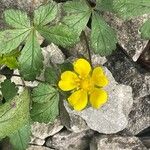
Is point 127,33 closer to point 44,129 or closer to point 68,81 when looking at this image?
point 68,81

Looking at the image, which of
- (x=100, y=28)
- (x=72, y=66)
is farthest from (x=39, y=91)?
(x=100, y=28)

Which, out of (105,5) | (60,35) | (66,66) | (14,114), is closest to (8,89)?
(14,114)

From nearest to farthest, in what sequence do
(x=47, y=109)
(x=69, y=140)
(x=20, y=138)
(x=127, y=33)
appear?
(x=47, y=109)
(x=20, y=138)
(x=127, y=33)
(x=69, y=140)

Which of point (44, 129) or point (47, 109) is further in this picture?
point (44, 129)

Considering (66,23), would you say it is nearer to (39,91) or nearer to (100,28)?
(100,28)

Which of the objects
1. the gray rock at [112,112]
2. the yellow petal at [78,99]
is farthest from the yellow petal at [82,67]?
the gray rock at [112,112]
